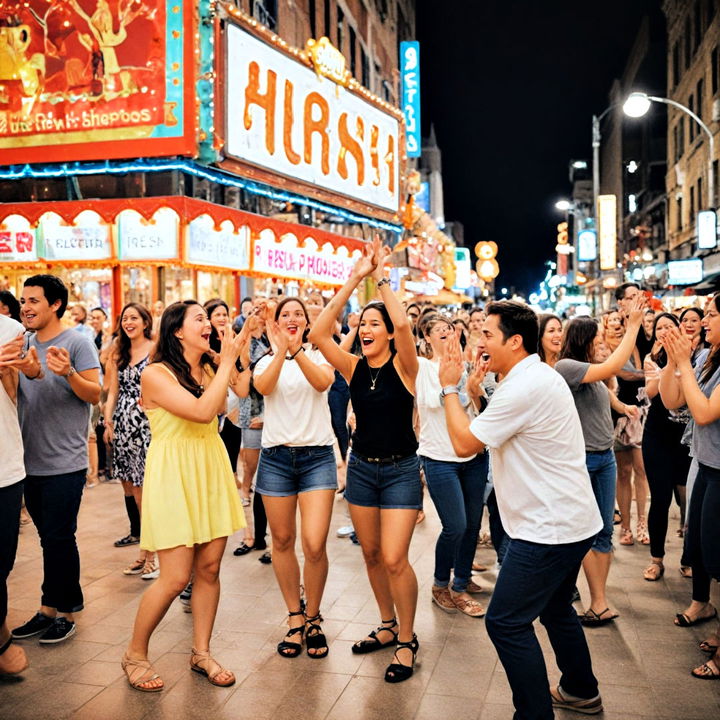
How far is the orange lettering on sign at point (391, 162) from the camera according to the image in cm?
1858

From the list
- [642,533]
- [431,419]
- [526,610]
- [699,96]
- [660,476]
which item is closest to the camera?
[526,610]

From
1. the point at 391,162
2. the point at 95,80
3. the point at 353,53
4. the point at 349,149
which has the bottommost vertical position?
the point at 95,80

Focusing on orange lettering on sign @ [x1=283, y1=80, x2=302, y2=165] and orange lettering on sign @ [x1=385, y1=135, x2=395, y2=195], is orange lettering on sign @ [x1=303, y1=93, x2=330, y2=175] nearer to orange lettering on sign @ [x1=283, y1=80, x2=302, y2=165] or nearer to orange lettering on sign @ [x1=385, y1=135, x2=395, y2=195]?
orange lettering on sign @ [x1=283, y1=80, x2=302, y2=165]

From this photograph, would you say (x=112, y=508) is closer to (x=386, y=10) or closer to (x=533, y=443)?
(x=533, y=443)

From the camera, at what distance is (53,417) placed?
193 inches

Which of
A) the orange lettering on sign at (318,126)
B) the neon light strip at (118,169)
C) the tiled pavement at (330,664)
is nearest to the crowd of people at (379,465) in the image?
the tiled pavement at (330,664)

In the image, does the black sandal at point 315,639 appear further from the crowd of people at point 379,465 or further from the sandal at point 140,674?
the sandal at point 140,674

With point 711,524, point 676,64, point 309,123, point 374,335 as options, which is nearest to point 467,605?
point 711,524

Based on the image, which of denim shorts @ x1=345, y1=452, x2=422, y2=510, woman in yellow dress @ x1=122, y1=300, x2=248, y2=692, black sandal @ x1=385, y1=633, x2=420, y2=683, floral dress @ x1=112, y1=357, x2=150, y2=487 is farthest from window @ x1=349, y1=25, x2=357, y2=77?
black sandal @ x1=385, y1=633, x2=420, y2=683

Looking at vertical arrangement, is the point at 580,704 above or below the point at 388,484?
below

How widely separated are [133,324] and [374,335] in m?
3.05

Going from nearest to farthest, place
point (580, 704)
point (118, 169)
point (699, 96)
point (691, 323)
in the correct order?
point (580, 704)
point (691, 323)
point (118, 169)
point (699, 96)

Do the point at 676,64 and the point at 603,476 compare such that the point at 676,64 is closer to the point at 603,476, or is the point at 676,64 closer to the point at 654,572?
the point at 654,572

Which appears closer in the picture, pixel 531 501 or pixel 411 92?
pixel 531 501
